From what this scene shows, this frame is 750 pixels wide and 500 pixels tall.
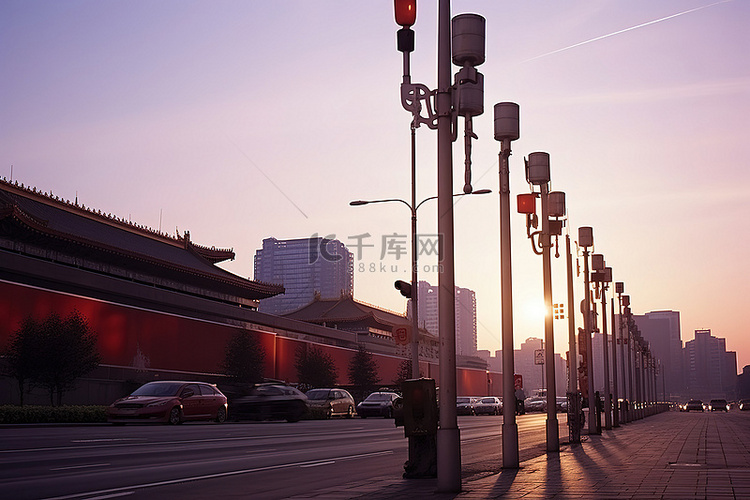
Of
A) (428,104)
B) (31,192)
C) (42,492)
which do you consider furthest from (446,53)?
(31,192)

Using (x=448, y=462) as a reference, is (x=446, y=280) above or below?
above

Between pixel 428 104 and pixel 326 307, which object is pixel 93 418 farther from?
pixel 326 307

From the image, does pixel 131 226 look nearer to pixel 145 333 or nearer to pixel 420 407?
pixel 145 333

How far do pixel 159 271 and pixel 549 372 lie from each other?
141 ft

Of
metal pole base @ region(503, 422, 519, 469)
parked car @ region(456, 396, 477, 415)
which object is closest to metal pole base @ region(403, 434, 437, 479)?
metal pole base @ region(503, 422, 519, 469)

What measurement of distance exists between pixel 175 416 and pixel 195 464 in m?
15.4

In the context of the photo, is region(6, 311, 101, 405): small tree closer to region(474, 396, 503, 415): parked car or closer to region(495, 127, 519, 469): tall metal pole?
region(495, 127, 519, 469): tall metal pole

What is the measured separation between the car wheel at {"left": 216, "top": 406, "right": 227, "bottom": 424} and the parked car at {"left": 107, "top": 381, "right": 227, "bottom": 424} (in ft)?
0.32

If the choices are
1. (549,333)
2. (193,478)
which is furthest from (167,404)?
(193,478)

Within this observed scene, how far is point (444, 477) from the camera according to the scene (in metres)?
9.66

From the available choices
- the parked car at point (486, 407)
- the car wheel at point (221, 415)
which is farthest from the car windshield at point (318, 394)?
the parked car at point (486, 407)

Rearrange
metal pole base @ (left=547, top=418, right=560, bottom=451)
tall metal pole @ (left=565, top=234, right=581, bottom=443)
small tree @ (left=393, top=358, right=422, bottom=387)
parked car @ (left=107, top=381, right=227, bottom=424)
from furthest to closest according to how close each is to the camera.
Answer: small tree @ (left=393, top=358, right=422, bottom=387)
parked car @ (left=107, top=381, right=227, bottom=424)
tall metal pole @ (left=565, top=234, right=581, bottom=443)
metal pole base @ (left=547, top=418, right=560, bottom=451)

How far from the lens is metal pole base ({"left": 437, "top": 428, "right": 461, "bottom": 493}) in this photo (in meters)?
9.66

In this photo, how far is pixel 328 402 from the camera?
1740 inches
